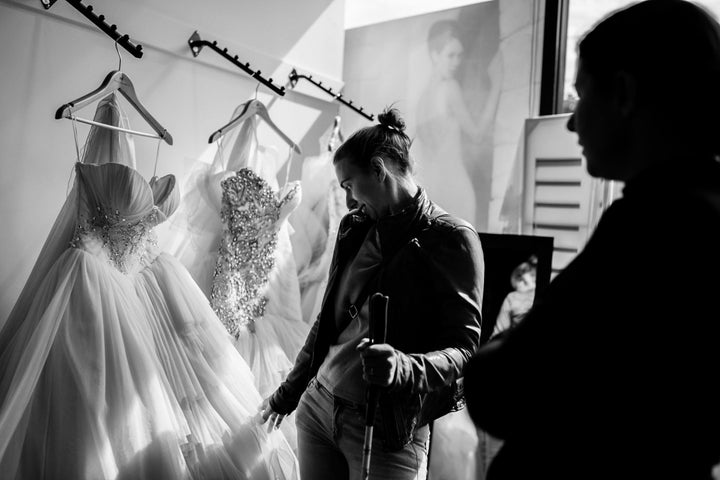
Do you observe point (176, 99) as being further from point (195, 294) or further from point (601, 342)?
point (601, 342)

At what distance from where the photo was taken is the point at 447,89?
358cm

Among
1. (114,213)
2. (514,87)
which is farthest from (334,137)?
(114,213)

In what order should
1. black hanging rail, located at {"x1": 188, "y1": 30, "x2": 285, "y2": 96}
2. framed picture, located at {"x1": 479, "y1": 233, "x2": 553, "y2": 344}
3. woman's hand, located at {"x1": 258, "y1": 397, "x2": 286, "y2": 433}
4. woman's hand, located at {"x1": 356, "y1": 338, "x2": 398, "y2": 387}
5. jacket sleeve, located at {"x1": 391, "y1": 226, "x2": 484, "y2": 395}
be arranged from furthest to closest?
black hanging rail, located at {"x1": 188, "y1": 30, "x2": 285, "y2": 96} < framed picture, located at {"x1": 479, "y1": 233, "x2": 553, "y2": 344} < woman's hand, located at {"x1": 258, "y1": 397, "x2": 286, "y2": 433} < jacket sleeve, located at {"x1": 391, "y1": 226, "x2": 484, "y2": 395} < woman's hand, located at {"x1": 356, "y1": 338, "x2": 398, "y2": 387}

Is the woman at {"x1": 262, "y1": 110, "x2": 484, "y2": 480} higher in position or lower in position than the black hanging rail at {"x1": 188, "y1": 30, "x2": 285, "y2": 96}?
lower

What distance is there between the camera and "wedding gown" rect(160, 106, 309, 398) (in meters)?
2.67

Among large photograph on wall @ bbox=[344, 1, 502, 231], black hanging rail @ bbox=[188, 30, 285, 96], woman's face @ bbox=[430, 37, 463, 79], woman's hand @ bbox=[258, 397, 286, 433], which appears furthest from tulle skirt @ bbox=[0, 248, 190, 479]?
woman's face @ bbox=[430, 37, 463, 79]

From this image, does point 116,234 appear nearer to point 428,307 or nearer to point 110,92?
point 110,92

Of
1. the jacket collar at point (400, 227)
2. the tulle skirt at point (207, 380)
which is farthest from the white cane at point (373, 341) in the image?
the tulle skirt at point (207, 380)

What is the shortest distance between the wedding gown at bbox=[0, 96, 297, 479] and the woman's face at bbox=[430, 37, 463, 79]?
1.93 metres

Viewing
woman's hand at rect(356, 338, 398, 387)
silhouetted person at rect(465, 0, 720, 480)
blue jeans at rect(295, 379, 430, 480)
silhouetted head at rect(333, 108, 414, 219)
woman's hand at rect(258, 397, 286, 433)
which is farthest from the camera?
woman's hand at rect(258, 397, 286, 433)

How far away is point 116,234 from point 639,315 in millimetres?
1934

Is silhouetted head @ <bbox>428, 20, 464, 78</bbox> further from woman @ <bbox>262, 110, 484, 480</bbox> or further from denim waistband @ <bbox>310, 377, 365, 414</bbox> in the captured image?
denim waistband @ <bbox>310, 377, 365, 414</bbox>

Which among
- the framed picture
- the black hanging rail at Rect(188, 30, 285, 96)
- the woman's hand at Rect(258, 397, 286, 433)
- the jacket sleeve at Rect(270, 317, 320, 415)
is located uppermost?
the black hanging rail at Rect(188, 30, 285, 96)

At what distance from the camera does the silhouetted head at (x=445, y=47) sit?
3543 millimetres
